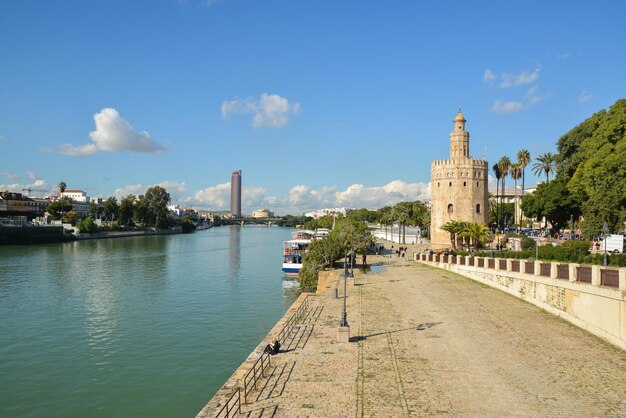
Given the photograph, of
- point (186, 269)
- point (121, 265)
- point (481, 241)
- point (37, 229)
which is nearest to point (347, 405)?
point (481, 241)

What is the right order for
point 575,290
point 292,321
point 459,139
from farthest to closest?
point 459,139 → point 292,321 → point 575,290

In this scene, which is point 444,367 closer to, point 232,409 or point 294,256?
point 232,409

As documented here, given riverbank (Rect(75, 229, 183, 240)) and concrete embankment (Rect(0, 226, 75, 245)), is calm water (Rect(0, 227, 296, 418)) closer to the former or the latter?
concrete embankment (Rect(0, 226, 75, 245))

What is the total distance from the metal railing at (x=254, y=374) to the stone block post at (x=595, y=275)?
40.7 feet

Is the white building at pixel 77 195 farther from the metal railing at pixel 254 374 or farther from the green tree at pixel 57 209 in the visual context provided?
the metal railing at pixel 254 374

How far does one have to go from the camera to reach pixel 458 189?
60781 millimetres

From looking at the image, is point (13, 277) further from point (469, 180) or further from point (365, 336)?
point (469, 180)

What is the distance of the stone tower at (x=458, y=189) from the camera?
60.6 metres

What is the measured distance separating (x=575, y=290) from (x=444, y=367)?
29.1 ft

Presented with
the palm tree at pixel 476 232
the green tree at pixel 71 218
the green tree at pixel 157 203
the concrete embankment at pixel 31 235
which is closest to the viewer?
the palm tree at pixel 476 232

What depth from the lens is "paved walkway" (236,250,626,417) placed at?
38.6 ft

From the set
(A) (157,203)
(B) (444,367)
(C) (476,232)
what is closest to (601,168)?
(C) (476,232)

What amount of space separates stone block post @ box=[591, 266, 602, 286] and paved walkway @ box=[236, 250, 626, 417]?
6.43 ft

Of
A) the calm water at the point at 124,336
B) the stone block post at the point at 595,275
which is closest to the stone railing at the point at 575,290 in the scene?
the stone block post at the point at 595,275
